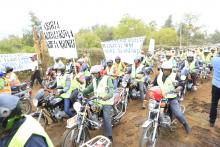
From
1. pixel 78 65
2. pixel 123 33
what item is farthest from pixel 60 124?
pixel 123 33

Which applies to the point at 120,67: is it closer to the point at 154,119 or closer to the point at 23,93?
the point at 23,93

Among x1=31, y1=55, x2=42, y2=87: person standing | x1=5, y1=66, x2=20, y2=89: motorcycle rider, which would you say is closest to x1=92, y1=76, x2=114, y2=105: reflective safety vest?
x1=5, y1=66, x2=20, y2=89: motorcycle rider

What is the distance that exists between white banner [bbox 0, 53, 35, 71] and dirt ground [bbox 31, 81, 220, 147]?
25.0 ft

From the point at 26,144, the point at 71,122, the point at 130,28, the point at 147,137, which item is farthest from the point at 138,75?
the point at 130,28

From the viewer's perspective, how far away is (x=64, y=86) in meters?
7.21

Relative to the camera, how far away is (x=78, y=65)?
40.2 ft

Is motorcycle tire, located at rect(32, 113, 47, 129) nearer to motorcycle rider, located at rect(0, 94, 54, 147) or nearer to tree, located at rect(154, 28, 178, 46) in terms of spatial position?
motorcycle rider, located at rect(0, 94, 54, 147)

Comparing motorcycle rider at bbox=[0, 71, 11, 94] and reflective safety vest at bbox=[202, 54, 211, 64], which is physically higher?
motorcycle rider at bbox=[0, 71, 11, 94]

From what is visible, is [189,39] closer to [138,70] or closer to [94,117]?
[138,70]

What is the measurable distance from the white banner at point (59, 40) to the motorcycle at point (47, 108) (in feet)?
5.54

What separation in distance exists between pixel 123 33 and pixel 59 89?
Result: 4386 cm

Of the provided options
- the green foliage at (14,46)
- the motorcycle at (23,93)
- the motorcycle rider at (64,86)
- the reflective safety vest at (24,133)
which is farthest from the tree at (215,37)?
the reflective safety vest at (24,133)

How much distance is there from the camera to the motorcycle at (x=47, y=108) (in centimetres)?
619

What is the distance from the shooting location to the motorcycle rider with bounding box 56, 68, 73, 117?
6812mm
